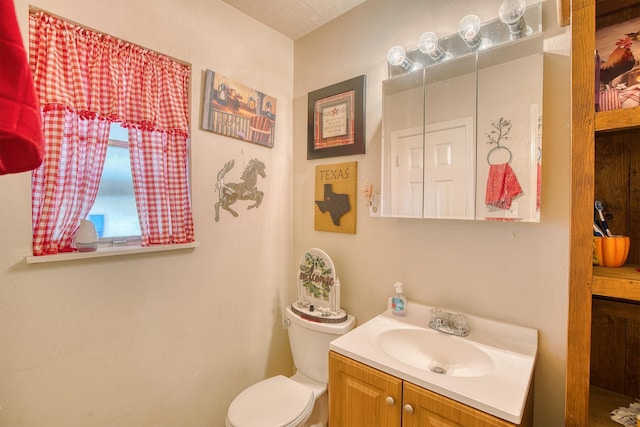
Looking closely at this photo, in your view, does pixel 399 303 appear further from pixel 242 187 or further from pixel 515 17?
pixel 515 17

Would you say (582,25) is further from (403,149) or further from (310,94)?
(310,94)

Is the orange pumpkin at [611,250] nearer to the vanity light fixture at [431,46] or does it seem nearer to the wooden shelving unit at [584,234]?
the wooden shelving unit at [584,234]

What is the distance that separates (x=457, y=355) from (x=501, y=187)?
A: 717 millimetres

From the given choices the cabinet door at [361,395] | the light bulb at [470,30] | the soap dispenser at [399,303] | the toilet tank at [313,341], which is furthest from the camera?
the toilet tank at [313,341]

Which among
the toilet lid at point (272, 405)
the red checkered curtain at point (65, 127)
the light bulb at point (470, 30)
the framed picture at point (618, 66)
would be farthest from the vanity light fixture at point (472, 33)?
the toilet lid at point (272, 405)

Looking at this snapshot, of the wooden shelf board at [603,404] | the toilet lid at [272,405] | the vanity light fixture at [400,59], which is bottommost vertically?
the toilet lid at [272,405]

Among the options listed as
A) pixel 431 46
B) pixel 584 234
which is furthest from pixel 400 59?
pixel 584 234

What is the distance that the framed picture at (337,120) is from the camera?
164 centimetres

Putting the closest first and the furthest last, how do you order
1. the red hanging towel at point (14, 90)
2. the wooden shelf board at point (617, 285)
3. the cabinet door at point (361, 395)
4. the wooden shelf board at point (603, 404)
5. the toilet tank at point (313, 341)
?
the red hanging towel at point (14, 90), the wooden shelf board at point (617, 285), the wooden shelf board at point (603, 404), the cabinet door at point (361, 395), the toilet tank at point (313, 341)

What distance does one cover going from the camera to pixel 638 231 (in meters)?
0.89

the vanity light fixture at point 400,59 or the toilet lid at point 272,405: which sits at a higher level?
the vanity light fixture at point 400,59

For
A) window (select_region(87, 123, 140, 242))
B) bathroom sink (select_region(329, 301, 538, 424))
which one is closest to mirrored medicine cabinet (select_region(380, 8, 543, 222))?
bathroom sink (select_region(329, 301, 538, 424))

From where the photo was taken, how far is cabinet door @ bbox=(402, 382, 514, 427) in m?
0.82

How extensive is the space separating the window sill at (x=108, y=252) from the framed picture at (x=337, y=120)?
0.94m
